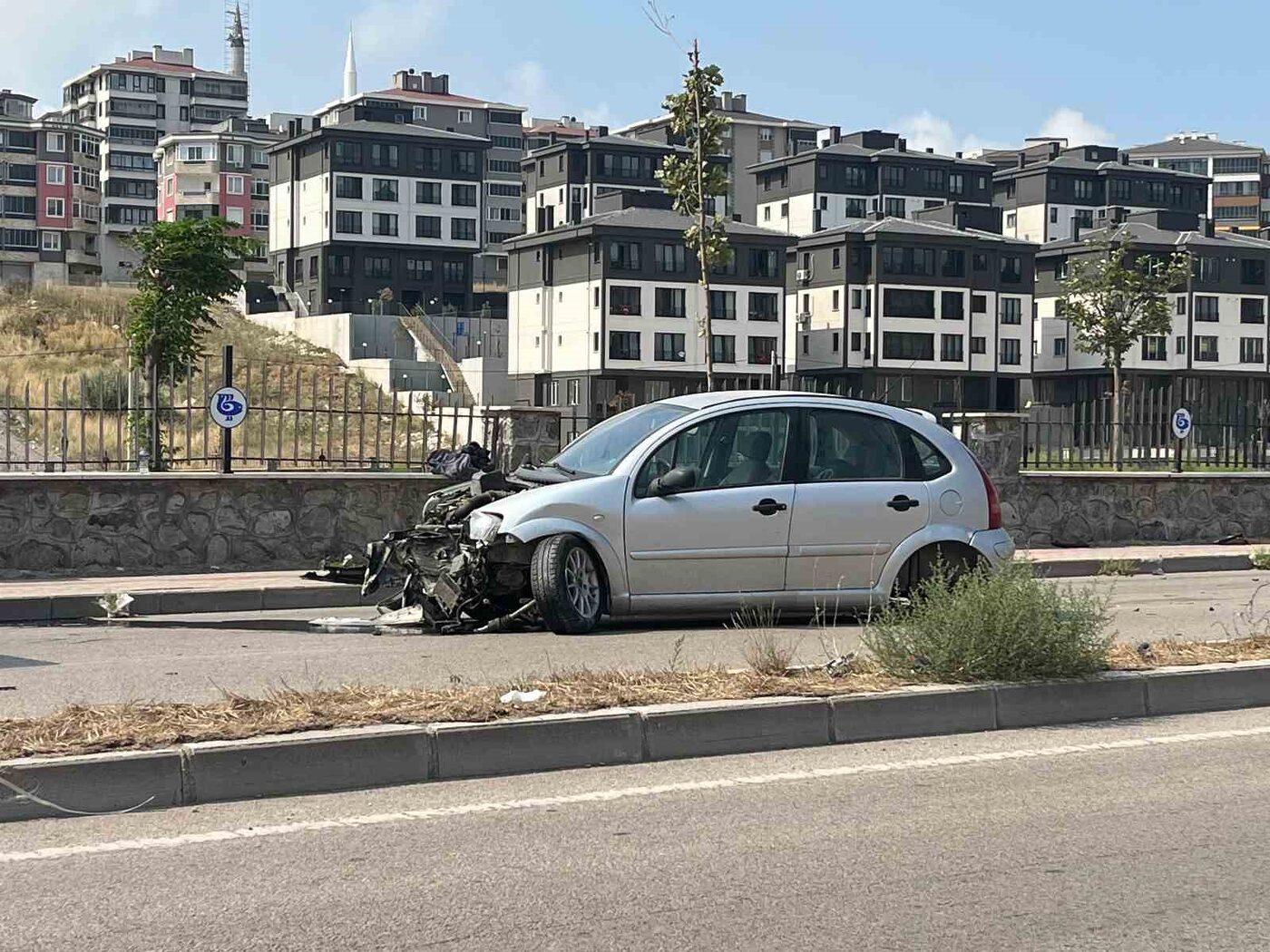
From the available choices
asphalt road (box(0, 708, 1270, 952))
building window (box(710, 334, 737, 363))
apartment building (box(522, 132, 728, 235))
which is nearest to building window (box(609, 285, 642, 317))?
building window (box(710, 334, 737, 363))

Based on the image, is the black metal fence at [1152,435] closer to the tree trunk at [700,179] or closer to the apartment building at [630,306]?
the tree trunk at [700,179]

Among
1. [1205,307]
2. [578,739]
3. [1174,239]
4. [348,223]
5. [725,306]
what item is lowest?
[578,739]

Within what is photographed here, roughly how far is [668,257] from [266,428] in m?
64.5

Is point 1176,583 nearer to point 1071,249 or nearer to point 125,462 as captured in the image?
point 125,462

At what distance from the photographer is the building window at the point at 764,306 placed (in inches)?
3290

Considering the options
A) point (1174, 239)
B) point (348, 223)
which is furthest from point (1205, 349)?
point (348, 223)

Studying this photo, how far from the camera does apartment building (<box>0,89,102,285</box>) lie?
121188 mm

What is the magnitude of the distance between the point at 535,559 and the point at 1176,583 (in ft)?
28.0

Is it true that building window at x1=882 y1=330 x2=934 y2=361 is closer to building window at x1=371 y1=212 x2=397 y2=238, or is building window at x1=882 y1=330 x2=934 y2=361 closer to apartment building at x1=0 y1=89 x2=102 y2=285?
building window at x1=371 y1=212 x2=397 y2=238

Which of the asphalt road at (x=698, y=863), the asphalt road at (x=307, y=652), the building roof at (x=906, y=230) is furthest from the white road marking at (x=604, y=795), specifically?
the building roof at (x=906, y=230)

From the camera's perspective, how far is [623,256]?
80.1 m

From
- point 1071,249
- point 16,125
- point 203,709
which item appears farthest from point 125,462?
point 16,125

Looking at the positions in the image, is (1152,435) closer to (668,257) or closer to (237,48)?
Answer: (668,257)

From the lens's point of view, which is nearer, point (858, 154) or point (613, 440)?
point (613, 440)
